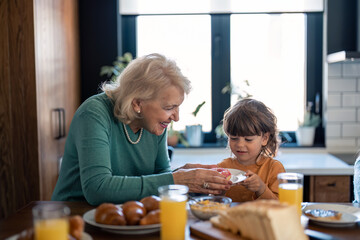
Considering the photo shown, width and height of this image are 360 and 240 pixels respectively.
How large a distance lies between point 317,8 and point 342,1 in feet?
0.58

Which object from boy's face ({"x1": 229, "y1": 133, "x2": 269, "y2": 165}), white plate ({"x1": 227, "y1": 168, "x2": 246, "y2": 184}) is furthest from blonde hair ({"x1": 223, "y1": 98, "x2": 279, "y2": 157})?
white plate ({"x1": 227, "y1": 168, "x2": 246, "y2": 184})

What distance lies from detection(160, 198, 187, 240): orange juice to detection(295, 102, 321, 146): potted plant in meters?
2.41

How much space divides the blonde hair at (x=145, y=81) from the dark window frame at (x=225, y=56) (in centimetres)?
166

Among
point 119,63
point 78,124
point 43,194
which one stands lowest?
point 43,194

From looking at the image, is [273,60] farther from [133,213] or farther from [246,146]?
[133,213]

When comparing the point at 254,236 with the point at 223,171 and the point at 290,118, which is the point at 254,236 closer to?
the point at 223,171

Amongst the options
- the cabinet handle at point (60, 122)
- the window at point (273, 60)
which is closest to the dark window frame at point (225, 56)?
the window at point (273, 60)

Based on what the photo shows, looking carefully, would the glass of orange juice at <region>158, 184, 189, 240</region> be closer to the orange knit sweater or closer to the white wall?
the orange knit sweater

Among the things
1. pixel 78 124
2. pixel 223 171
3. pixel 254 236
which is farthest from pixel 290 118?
pixel 254 236

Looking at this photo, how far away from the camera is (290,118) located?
3545mm

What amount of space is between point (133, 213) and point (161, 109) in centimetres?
66

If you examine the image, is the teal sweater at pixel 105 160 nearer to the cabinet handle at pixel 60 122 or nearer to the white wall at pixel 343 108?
the cabinet handle at pixel 60 122

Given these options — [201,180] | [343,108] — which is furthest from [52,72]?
[343,108]

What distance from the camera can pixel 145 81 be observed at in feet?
6.00
